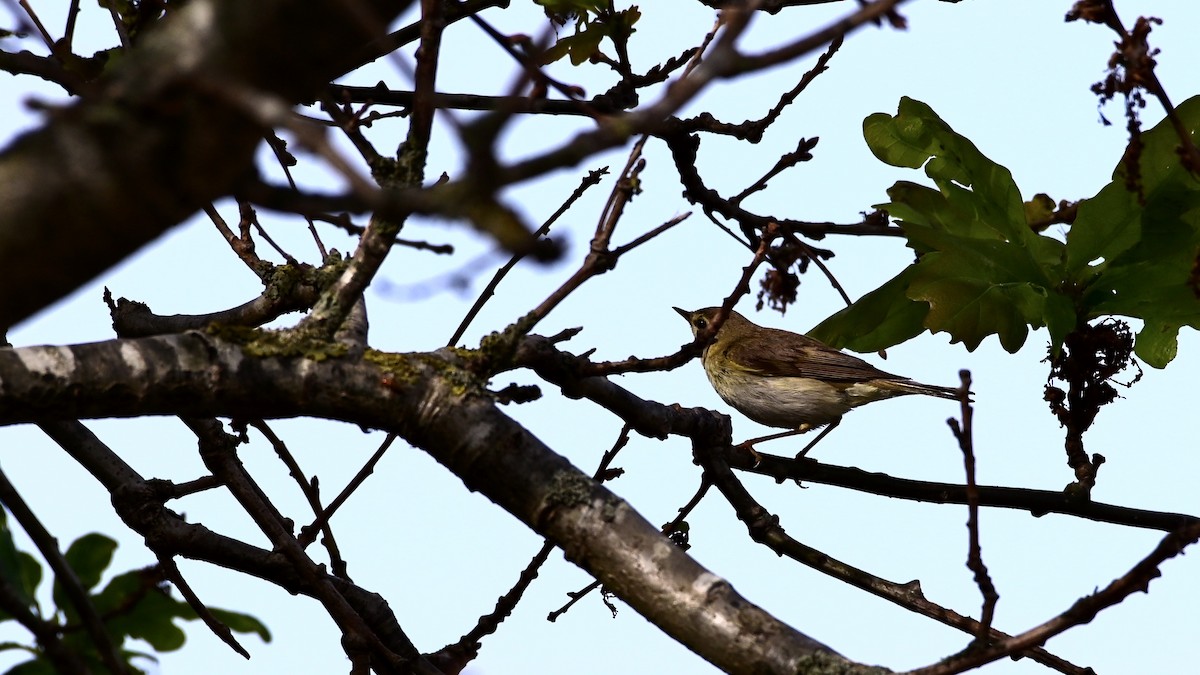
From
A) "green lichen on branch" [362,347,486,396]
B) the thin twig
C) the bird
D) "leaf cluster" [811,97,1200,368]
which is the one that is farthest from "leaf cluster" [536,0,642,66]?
the bird

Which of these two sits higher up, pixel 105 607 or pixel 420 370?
pixel 420 370

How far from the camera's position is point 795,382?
9125 mm

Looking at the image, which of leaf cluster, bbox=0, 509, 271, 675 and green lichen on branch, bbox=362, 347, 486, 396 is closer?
leaf cluster, bbox=0, 509, 271, 675

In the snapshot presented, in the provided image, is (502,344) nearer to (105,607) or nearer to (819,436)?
(105,607)

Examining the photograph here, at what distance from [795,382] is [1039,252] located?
4.47 meters

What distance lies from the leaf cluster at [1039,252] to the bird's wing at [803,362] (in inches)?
163

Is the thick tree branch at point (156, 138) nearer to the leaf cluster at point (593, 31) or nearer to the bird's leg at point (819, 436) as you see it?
the leaf cluster at point (593, 31)

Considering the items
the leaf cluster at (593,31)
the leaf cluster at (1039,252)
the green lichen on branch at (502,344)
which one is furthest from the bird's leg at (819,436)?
the green lichen on branch at (502,344)

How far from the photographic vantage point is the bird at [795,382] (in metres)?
9.01

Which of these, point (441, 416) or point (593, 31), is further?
point (593, 31)

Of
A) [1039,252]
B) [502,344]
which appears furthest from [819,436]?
[502,344]

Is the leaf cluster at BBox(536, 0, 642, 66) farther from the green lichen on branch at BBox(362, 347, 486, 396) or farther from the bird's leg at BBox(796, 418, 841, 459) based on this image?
the bird's leg at BBox(796, 418, 841, 459)

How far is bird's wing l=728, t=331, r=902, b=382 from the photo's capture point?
912 cm

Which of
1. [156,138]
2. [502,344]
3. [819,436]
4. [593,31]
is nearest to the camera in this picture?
[156,138]
